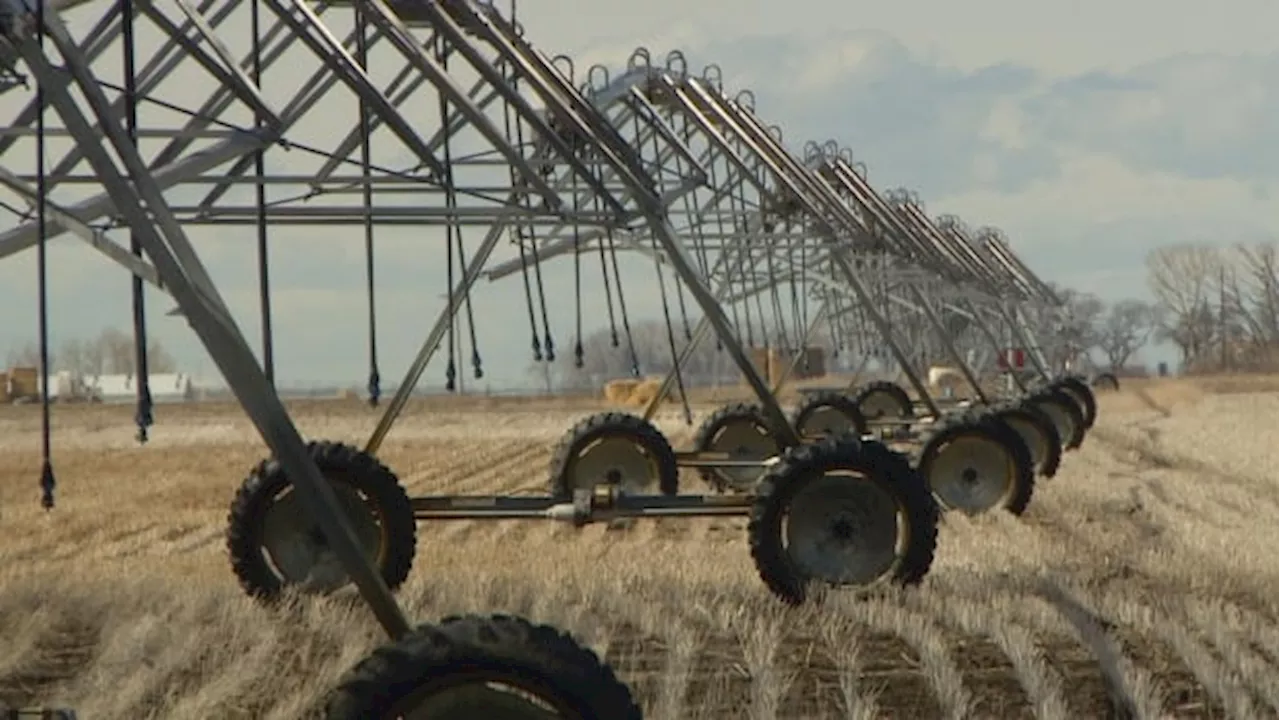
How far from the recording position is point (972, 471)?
16094 millimetres

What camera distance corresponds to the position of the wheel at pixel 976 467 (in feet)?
52.1

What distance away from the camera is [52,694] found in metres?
7.78

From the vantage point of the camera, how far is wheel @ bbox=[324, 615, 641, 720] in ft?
17.2

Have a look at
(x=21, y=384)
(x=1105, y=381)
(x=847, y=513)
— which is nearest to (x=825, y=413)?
(x=847, y=513)

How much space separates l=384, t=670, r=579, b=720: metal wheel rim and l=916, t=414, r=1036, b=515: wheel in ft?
35.9

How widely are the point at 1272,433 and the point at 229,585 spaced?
25.8 meters

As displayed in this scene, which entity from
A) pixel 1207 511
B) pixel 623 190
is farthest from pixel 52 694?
pixel 1207 511

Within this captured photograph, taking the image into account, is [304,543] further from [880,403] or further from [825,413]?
[880,403]

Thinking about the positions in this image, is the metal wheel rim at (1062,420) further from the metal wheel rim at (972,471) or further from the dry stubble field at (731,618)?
the metal wheel rim at (972,471)

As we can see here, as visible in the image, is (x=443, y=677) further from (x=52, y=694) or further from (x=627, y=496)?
(x=627, y=496)

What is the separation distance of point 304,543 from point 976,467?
22.6 ft

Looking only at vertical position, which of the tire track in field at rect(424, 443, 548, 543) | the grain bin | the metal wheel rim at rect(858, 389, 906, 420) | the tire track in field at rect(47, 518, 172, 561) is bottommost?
the tire track in field at rect(47, 518, 172, 561)

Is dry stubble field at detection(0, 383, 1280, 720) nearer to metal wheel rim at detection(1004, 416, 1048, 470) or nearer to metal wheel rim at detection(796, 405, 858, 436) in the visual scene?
metal wheel rim at detection(1004, 416, 1048, 470)

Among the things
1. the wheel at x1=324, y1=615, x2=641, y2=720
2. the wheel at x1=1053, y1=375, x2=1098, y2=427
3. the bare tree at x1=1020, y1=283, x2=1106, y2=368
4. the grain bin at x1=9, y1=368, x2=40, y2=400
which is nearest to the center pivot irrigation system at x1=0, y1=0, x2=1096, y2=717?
the wheel at x1=324, y1=615, x2=641, y2=720
